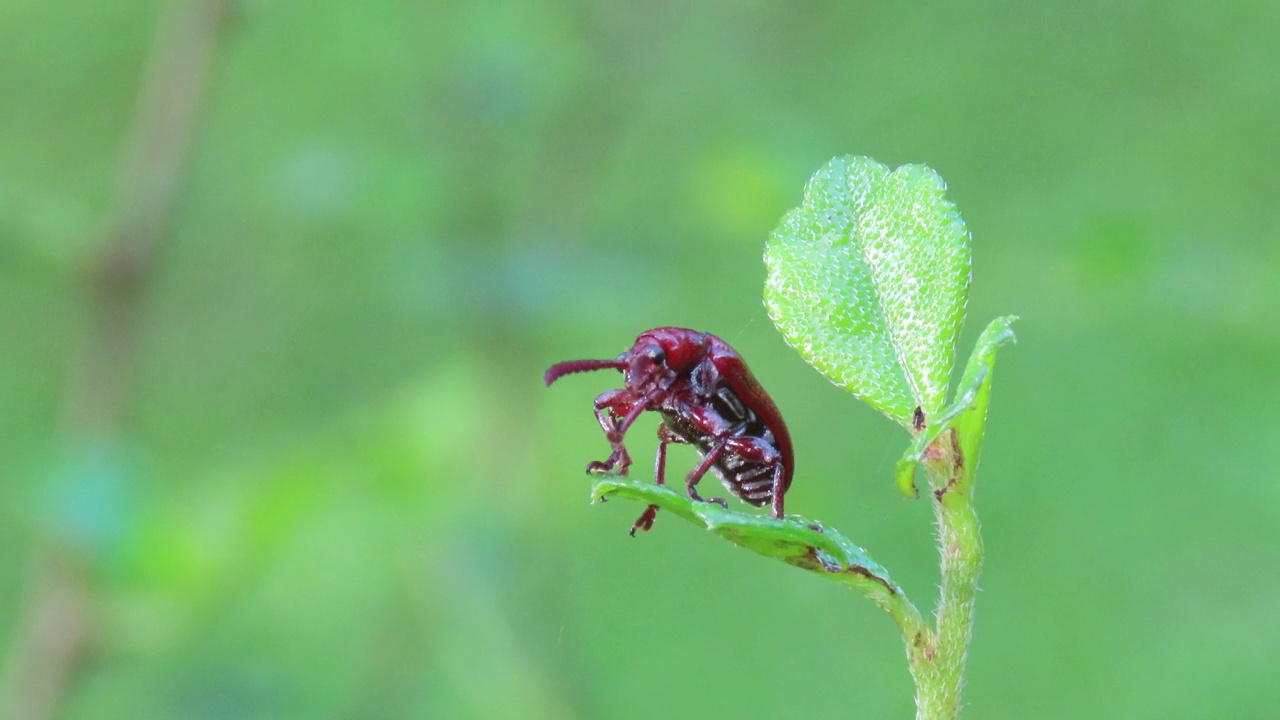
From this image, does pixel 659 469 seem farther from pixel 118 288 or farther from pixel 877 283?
pixel 118 288

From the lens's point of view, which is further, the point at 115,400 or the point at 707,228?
the point at 707,228

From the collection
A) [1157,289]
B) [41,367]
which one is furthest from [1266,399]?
[41,367]

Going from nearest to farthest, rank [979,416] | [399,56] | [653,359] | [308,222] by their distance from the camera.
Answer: [979,416] < [653,359] < [308,222] < [399,56]

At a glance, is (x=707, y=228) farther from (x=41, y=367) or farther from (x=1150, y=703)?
(x=41, y=367)

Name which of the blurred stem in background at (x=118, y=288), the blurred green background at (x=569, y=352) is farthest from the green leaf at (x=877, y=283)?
the blurred stem in background at (x=118, y=288)

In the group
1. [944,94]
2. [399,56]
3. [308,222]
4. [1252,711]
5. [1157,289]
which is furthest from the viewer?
[944,94]

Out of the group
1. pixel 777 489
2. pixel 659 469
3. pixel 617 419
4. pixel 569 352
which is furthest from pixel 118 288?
pixel 569 352

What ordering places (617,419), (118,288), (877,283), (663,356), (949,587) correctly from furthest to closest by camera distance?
(118,288) → (617,419) → (663,356) → (877,283) → (949,587)

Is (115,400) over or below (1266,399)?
below
